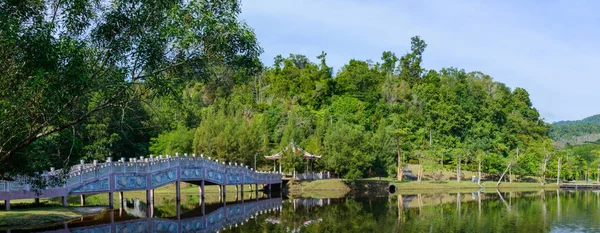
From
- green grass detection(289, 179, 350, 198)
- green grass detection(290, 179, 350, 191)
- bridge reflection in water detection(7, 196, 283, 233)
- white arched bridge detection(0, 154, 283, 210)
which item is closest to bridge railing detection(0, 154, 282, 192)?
white arched bridge detection(0, 154, 283, 210)

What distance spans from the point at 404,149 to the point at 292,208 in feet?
101

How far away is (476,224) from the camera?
916 inches

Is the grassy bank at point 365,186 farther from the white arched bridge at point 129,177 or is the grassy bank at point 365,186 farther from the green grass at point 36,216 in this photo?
the green grass at point 36,216

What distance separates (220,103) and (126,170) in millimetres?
32537

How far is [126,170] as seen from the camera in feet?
91.2

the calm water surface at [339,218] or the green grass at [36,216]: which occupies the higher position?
the green grass at [36,216]

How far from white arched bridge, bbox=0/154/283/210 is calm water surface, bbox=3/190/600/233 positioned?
138 cm

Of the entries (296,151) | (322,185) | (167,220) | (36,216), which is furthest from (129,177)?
(322,185)

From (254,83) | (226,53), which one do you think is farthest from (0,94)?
(254,83)

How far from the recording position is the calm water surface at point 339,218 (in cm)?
2181

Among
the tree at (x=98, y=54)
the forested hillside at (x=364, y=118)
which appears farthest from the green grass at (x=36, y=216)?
the forested hillside at (x=364, y=118)

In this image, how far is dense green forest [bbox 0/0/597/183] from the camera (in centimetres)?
1264

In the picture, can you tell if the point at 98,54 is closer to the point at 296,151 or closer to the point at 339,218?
the point at 339,218

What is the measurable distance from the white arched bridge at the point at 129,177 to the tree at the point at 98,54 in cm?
595
